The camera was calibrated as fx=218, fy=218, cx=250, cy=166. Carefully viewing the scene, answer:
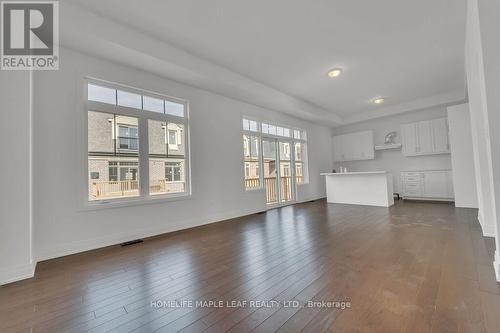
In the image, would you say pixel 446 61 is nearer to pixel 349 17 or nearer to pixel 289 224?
pixel 349 17

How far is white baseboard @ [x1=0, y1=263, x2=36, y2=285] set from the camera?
7.25 feet

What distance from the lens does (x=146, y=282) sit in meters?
2.14

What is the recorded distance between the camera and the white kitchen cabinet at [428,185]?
6.37 metres

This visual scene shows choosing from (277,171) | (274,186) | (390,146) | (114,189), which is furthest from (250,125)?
(390,146)

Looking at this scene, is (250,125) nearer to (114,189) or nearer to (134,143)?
(134,143)

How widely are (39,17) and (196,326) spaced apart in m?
3.73

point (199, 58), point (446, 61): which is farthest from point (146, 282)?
point (446, 61)

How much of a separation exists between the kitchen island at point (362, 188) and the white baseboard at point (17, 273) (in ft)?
22.0

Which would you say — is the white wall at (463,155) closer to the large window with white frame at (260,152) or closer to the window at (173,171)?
the large window with white frame at (260,152)

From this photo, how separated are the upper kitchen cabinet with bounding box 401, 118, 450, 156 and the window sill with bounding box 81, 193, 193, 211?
23.2ft

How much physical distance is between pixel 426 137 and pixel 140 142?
7999 mm

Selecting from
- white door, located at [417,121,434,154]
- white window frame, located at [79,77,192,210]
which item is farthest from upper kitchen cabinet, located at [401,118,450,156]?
white window frame, located at [79,77,192,210]

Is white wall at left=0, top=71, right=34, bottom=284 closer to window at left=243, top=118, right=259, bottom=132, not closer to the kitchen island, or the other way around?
window at left=243, top=118, right=259, bottom=132

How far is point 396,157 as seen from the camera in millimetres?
7613
